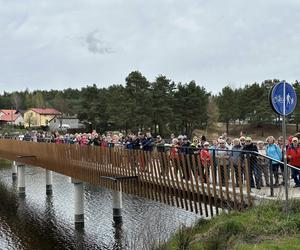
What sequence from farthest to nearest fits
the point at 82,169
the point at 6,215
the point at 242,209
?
the point at 6,215
the point at 82,169
the point at 242,209

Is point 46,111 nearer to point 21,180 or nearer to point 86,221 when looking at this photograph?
point 21,180

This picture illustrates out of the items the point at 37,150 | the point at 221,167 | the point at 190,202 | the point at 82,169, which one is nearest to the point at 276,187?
the point at 221,167

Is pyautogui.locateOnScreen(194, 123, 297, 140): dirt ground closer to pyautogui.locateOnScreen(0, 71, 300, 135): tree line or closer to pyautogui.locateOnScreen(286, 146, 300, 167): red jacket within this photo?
pyautogui.locateOnScreen(0, 71, 300, 135): tree line

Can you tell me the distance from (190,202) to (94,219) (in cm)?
1429

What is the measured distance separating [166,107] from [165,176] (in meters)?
45.0

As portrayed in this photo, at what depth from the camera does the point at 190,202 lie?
1334 cm

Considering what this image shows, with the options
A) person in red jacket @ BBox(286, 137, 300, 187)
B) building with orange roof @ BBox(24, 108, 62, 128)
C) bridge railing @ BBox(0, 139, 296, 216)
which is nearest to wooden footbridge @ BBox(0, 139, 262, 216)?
bridge railing @ BBox(0, 139, 296, 216)

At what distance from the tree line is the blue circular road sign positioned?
5041 cm

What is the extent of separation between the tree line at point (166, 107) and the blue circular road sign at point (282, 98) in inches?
1984

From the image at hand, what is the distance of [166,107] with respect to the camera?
59219 millimetres

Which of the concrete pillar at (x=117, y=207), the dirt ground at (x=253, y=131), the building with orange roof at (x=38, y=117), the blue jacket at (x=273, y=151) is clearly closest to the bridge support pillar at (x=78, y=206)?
the concrete pillar at (x=117, y=207)

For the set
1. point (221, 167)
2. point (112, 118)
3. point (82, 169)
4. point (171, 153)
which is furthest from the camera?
point (112, 118)

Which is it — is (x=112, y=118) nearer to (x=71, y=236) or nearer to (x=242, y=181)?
(x=71, y=236)

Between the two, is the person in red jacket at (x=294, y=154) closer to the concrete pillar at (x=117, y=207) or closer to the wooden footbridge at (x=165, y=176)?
the wooden footbridge at (x=165, y=176)
